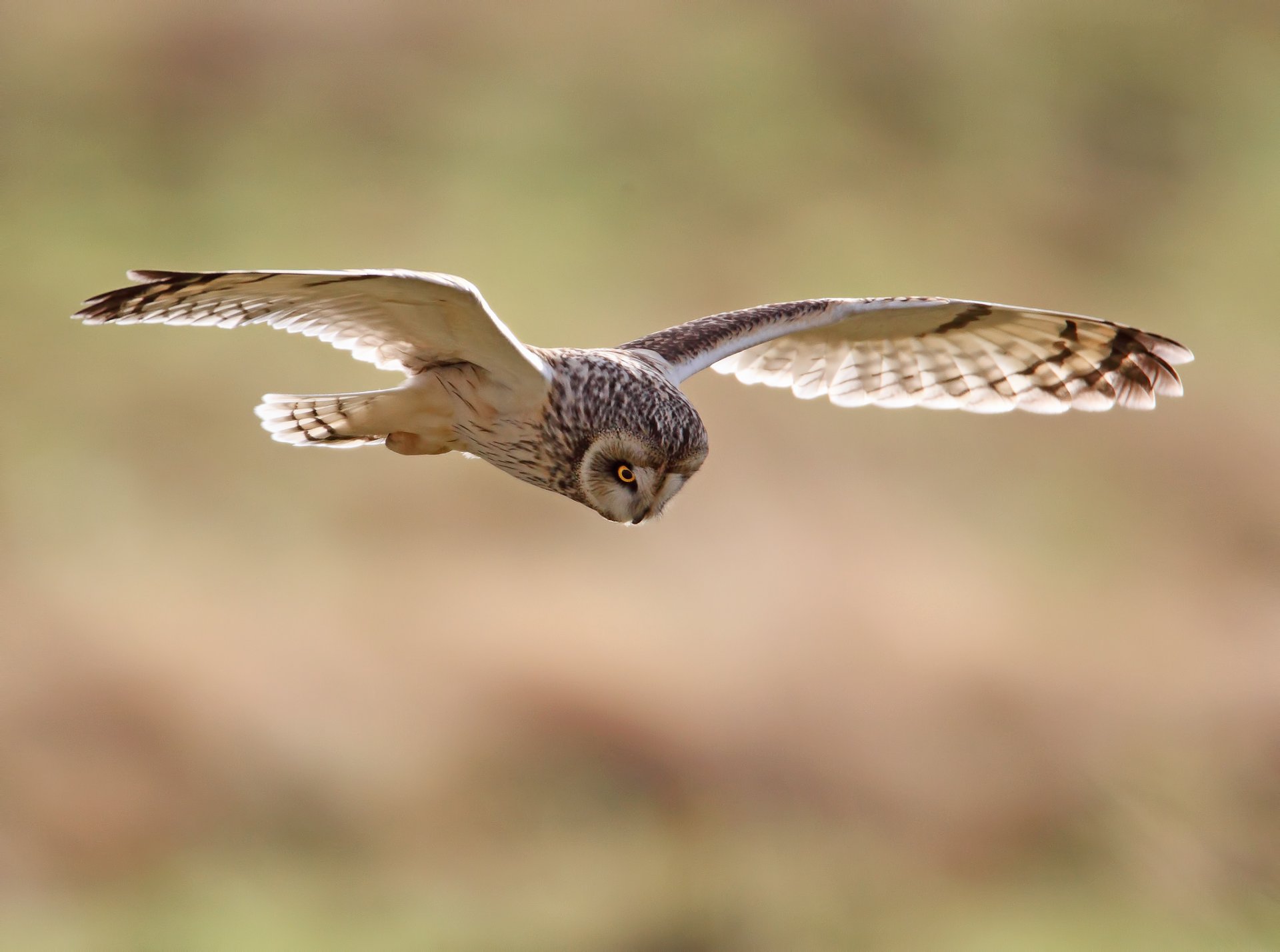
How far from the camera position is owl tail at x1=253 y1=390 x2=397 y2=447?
4141 mm

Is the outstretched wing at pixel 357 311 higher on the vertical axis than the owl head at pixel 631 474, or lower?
higher

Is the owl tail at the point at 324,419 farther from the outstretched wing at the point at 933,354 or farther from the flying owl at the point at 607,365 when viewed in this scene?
the outstretched wing at the point at 933,354

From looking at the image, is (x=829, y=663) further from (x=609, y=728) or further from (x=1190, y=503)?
(x=1190, y=503)

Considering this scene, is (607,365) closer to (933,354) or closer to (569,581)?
(933,354)

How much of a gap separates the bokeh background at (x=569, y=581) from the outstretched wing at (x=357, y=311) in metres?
8.46

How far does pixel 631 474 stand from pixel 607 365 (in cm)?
29

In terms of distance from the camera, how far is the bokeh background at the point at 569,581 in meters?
12.3

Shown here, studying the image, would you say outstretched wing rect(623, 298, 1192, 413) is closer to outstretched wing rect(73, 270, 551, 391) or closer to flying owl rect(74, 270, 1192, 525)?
flying owl rect(74, 270, 1192, 525)

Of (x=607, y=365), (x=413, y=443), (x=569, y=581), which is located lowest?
(x=569, y=581)

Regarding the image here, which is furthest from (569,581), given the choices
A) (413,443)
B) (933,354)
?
(413,443)

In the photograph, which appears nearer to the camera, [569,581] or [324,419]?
[324,419]

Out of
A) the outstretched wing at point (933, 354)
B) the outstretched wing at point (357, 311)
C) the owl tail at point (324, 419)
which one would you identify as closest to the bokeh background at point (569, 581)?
the outstretched wing at point (933, 354)

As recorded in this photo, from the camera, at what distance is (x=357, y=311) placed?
3.81 metres

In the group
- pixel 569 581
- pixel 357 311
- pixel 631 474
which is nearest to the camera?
pixel 631 474
